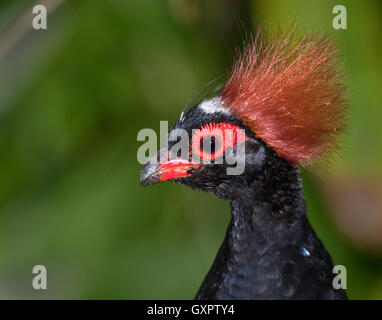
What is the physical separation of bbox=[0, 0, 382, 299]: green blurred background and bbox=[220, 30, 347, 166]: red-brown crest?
0.70 meters

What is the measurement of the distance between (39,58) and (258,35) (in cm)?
111

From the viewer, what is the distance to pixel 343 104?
2.02 m

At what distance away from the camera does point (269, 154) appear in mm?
2070

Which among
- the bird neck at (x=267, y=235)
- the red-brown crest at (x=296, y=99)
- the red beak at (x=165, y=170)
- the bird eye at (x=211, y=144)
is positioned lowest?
the bird neck at (x=267, y=235)

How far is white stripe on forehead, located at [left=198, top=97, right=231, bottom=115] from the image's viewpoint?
2086mm

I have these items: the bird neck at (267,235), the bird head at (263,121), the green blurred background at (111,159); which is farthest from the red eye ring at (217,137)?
the green blurred background at (111,159)

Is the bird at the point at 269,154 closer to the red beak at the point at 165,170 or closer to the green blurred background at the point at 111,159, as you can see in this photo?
the red beak at the point at 165,170

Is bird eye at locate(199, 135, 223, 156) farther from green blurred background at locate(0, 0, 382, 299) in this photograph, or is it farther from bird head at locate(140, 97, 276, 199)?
green blurred background at locate(0, 0, 382, 299)

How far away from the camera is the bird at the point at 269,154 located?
2008 mm

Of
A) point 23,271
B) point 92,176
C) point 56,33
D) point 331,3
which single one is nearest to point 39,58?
point 56,33

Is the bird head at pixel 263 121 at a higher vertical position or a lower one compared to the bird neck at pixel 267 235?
higher

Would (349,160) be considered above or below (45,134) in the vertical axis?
below

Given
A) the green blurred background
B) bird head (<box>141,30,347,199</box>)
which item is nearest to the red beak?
bird head (<box>141,30,347,199</box>)
